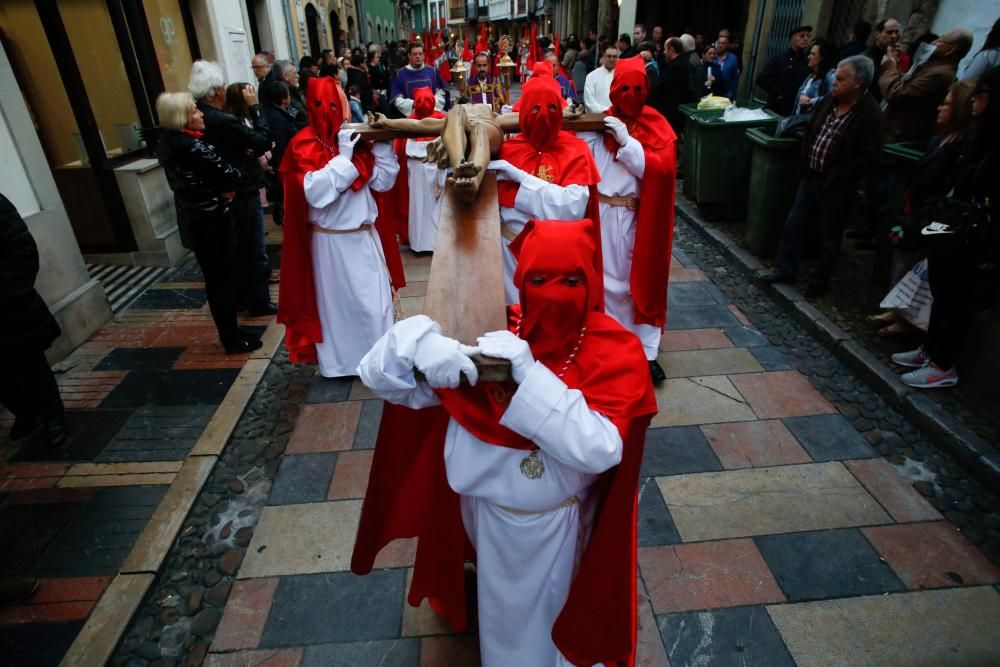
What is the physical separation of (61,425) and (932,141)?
653 centimetres

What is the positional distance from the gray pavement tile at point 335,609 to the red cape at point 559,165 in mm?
2103

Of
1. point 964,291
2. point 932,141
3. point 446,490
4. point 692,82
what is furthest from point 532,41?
point 446,490

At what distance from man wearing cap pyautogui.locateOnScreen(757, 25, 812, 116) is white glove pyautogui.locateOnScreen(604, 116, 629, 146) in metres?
5.44

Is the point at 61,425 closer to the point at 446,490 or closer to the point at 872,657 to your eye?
the point at 446,490

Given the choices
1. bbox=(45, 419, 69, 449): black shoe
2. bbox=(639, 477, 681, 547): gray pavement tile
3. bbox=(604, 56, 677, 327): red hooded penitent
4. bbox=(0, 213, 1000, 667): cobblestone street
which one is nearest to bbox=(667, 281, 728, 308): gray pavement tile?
bbox=(0, 213, 1000, 667): cobblestone street

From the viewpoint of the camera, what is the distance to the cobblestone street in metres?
2.64

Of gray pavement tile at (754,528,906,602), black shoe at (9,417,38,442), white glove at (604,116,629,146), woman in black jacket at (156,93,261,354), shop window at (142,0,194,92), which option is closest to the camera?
gray pavement tile at (754,528,906,602)

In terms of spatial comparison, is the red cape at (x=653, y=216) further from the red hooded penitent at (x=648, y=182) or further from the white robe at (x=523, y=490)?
the white robe at (x=523, y=490)

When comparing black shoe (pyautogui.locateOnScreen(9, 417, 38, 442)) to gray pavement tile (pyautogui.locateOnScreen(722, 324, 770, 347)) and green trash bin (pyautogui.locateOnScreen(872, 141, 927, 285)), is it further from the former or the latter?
green trash bin (pyautogui.locateOnScreen(872, 141, 927, 285))

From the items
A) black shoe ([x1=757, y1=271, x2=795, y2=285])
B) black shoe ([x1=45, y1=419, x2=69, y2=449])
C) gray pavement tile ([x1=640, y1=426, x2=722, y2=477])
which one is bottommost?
gray pavement tile ([x1=640, y1=426, x2=722, y2=477])

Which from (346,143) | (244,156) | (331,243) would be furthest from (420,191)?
(346,143)

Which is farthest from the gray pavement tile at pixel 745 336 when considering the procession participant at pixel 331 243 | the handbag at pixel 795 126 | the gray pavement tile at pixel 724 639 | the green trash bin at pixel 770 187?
the procession participant at pixel 331 243

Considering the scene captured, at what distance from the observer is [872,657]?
252cm

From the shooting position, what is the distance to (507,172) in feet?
10.6
